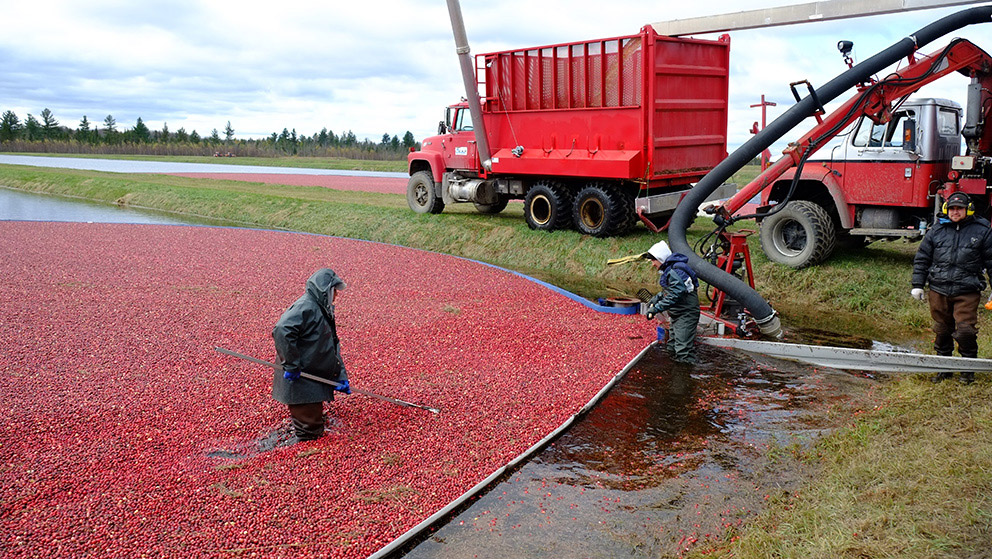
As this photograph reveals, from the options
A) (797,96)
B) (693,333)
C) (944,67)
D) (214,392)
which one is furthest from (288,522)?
(944,67)

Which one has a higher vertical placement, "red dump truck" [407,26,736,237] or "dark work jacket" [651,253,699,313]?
"red dump truck" [407,26,736,237]

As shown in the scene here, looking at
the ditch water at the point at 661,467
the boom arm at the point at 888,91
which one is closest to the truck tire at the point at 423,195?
the boom arm at the point at 888,91

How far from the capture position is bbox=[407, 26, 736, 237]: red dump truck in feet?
43.9

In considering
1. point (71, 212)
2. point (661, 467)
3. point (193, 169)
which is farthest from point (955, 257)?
point (193, 169)

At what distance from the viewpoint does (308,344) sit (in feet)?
18.8

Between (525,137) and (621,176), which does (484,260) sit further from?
(621,176)

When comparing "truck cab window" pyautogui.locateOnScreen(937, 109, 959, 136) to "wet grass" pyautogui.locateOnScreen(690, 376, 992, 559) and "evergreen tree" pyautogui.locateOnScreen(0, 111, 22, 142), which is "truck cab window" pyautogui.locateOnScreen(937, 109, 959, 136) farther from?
"evergreen tree" pyautogui.locateOnScreen(0, 111, 22, 142)

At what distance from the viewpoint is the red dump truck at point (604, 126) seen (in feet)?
43.9

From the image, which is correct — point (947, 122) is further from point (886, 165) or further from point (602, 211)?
point (602, 211)

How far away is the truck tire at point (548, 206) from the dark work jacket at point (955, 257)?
860 centimetres

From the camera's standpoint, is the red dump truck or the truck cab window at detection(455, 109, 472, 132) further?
the truck cab window at detection(455, 109, 472, 132)

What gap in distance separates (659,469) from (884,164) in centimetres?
747

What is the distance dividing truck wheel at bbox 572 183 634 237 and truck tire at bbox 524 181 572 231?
35cm

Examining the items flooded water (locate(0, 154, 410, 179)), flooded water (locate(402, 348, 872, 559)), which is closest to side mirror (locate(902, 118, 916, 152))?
flooded water (locate(402, 348, 872, 559))
